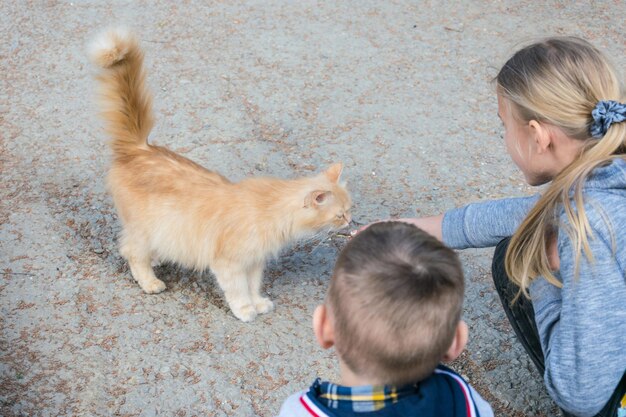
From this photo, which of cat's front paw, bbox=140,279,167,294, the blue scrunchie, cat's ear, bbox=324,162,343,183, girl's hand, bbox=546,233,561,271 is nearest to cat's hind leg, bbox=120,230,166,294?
cat's front paw, bbox=140,279,167,294

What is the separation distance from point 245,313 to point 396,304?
185 centimetres

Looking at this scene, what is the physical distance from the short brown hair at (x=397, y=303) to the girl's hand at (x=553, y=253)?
2.96ft

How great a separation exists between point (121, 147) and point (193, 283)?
0.79m

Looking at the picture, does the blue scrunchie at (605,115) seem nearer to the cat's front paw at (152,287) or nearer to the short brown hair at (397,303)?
the short brown hair at (397,303)

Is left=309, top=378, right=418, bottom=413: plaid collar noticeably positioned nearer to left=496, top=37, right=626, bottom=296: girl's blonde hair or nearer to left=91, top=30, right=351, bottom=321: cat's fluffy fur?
left=496, top=37, right=626, bottom=296: girl's blonde hair

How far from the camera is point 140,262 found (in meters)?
3.34

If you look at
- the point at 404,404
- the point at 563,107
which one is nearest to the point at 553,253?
the point at 563,107

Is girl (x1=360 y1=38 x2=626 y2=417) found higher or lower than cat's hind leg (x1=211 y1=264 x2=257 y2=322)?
higher

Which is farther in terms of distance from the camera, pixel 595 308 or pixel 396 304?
pixel 595 308

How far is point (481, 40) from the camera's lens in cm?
595

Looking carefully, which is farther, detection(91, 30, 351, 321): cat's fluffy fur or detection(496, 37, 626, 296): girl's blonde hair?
detection(91, 30, 351, 321): cat's fluffy fur

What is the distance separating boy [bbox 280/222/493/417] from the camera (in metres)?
1.53

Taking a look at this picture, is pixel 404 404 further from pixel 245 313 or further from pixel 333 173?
pixel 333 173

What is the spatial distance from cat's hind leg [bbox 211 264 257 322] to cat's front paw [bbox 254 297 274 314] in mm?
56
